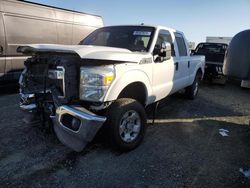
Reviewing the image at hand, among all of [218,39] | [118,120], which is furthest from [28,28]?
[218,39]

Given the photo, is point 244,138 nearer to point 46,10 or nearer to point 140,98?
point 140,98

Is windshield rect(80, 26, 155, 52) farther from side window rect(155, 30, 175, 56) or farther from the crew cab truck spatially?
side window rect(155, 30, 175, 56)

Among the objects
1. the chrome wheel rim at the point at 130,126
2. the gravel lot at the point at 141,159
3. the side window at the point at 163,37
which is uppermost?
the side window at the point at 163,37

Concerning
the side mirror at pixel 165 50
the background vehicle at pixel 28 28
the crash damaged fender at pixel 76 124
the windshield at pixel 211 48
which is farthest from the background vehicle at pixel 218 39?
the crash damaged fender at pixel 76 124

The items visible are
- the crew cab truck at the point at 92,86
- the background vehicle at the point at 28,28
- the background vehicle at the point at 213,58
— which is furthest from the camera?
the background vehicle at the point at 213,58

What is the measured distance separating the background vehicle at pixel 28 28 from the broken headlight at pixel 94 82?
4.13m

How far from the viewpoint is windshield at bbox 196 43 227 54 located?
1060 cm

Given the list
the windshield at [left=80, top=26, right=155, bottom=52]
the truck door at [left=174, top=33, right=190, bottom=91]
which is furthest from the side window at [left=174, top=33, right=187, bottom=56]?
the windshield at [left=80, top=26, right=155, bottom=52]

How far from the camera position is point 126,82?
10.6 feet

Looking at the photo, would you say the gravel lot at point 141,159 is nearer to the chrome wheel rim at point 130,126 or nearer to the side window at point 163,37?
the chrome wheel rim at point 130,126

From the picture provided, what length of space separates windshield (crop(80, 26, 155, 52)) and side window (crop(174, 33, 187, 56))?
1.22 m

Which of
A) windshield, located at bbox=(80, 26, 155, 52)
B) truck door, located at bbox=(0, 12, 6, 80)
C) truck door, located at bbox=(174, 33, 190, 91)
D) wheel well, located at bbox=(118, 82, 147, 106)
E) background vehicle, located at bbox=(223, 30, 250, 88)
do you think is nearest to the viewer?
background vehicle, located at bbox=(223, 30, 250, 88)

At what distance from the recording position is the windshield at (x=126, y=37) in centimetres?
401

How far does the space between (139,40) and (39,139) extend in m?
2.40
